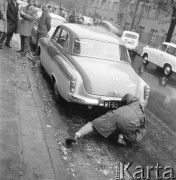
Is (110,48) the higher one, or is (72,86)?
(110,48)

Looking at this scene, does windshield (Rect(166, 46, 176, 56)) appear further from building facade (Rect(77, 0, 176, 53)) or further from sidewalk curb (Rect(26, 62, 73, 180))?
building facade (Rect(77, 0, 176, 53))

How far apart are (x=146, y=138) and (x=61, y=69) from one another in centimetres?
233

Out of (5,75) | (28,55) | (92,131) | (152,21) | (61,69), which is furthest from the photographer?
(152,21)

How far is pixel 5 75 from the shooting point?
740cm

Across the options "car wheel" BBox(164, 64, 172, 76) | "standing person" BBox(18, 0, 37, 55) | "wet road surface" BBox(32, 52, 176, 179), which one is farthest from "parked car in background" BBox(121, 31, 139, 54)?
"wet road surface" BBox(32, 52, 176, 179)

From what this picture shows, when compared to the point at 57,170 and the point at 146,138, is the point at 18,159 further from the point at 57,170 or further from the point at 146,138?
the point at 146,138

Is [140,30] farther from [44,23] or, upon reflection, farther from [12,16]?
[12,16]

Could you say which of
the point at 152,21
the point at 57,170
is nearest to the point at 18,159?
the point at 57,170

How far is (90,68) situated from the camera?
251 inches

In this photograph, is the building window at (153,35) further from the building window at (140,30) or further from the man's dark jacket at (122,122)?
the man's dark jacket at (122,122)

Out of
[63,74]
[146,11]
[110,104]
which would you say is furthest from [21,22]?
[146,11]

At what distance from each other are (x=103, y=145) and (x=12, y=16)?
675 centimetres

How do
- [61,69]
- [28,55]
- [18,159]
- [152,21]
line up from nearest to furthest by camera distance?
1. [18,159]
2. [61,69]
3. [28,55]
4. [152,21]

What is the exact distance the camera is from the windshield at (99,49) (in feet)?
23.4
